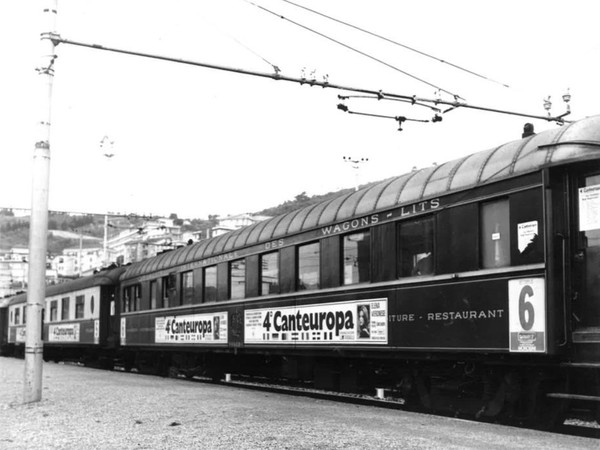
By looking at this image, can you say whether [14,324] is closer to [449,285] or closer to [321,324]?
[321,324]

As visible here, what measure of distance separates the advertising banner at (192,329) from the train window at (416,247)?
6269 mm

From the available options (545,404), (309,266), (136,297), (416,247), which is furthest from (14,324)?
(545,404)

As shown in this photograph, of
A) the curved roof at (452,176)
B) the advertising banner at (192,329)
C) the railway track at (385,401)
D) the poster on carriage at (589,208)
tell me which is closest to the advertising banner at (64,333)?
the advertising banner at (192,329)

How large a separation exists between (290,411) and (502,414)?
261 cm

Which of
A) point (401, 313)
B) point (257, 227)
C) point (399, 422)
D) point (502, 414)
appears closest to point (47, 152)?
point (257, 227)

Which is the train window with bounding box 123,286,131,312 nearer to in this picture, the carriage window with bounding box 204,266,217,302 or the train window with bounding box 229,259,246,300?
the carriage window with bounding box 204,266,217,302

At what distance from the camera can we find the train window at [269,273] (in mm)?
13859

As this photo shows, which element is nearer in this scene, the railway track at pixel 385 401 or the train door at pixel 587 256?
the train door at pixel 587 256

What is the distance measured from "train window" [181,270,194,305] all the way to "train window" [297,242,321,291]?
535 cm

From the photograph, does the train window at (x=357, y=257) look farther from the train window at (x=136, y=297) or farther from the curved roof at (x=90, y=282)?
the curved roof at (x=90, y=282)

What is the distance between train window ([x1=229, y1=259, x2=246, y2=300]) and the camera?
1523 cm

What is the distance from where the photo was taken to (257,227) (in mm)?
15508

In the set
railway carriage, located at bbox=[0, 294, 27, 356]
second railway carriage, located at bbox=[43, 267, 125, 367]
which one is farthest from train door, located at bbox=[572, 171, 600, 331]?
railway carriage, located at bbox=[0, 294, 27, 356]

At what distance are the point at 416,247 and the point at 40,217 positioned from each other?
576 cm
